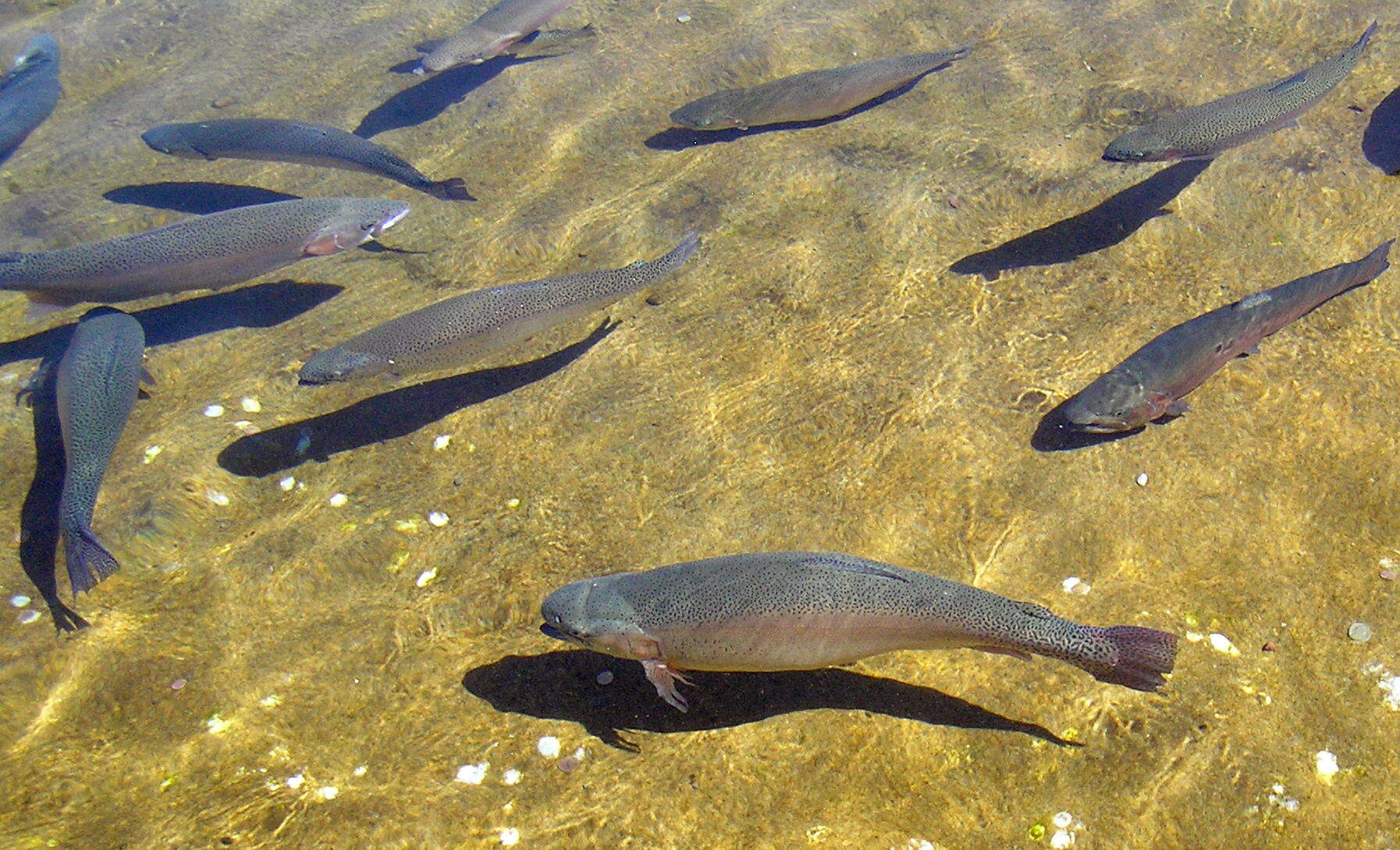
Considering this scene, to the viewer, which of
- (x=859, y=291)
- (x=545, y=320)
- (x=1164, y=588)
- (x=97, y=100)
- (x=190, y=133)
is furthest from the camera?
(x=97, y=100)

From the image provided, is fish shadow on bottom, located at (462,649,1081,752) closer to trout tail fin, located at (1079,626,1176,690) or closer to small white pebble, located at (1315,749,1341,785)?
trout tail fin, located at (1079,626,1176,690)

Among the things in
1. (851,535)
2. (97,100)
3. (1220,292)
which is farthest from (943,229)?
(97,100)

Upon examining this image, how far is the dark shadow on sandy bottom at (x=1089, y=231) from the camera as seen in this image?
18.5 ft

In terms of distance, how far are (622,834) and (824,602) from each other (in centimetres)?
126

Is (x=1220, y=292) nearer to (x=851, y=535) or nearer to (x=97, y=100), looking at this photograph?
(x=851, y=535)

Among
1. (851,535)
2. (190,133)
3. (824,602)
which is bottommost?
(851,535)

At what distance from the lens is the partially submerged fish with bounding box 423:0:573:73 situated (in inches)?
313

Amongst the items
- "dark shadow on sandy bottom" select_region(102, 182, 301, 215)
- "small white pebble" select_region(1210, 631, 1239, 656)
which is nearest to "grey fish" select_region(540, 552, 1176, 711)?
"small white pebble" select_region(1210, 631, 1239, 656)

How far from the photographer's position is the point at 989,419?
15.5 ft

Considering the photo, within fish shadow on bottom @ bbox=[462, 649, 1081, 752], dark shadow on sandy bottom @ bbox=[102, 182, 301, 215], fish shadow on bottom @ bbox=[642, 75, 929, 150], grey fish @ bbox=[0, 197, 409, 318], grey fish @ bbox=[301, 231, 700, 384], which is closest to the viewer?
fish shadow on bottom @ bbox=[462, 649, 1081, 752]

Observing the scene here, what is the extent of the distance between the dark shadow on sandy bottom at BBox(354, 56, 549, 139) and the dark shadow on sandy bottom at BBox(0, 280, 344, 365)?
91.3 inches

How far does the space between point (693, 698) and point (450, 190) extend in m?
4.99

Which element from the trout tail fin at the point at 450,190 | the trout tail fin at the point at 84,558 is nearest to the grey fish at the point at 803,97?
the trout tail fin at the point at 450,190

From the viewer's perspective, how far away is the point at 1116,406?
4398 mm
